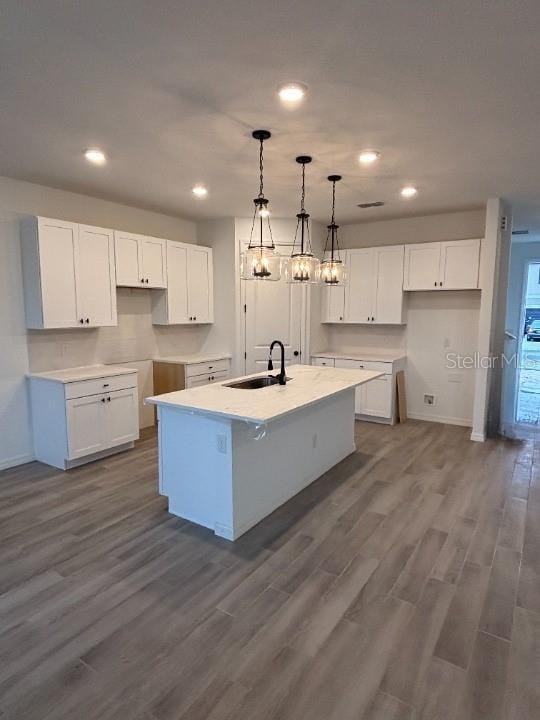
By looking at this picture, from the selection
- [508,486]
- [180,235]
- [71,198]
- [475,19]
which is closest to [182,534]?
[508,486]

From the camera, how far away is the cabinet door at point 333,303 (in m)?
6.32

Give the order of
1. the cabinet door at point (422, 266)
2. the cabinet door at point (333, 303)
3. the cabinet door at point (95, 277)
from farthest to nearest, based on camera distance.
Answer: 1. the cabinet door at point (333, 303)
2. the cabinet door at point (422, 266)
3. the cabinet door at point (95, 277)

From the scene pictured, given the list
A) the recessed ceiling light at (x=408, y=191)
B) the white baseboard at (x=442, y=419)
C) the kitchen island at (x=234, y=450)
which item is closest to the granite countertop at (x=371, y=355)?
the white baseboard at (x=442, y=419)

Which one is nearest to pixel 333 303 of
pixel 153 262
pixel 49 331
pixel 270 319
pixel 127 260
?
pixel 270 319

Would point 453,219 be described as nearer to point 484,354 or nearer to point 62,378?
point 484,354

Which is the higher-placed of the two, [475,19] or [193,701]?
[475,19]

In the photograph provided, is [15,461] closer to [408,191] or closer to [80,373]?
[80,373]

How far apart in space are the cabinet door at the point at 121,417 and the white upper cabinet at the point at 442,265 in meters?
3.75

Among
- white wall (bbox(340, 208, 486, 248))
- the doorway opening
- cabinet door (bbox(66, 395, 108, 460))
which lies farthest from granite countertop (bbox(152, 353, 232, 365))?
the doorway opening

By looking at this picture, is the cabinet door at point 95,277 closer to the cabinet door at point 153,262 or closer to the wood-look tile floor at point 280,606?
the cabinet door at point 153,262

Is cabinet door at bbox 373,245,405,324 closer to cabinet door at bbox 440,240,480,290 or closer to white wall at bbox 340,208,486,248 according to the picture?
white wall at bbox 340,208,486,248

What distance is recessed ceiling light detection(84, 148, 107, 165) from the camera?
3326 mm

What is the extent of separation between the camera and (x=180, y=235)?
588cm

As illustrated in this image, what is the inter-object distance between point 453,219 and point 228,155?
3.42 m
